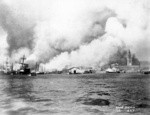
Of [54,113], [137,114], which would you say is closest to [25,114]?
[54,113]

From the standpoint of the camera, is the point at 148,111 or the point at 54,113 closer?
the point at 54,113

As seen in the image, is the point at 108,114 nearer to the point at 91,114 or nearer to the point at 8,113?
the point at 91,114

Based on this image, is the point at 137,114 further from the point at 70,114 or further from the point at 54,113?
the point at 54,113

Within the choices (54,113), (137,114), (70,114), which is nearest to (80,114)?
(70,114)

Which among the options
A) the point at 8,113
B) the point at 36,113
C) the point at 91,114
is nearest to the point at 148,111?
the point at 91,114

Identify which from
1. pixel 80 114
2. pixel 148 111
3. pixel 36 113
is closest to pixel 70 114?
pixel 80 114

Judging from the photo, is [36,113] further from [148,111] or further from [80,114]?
[148,111]
